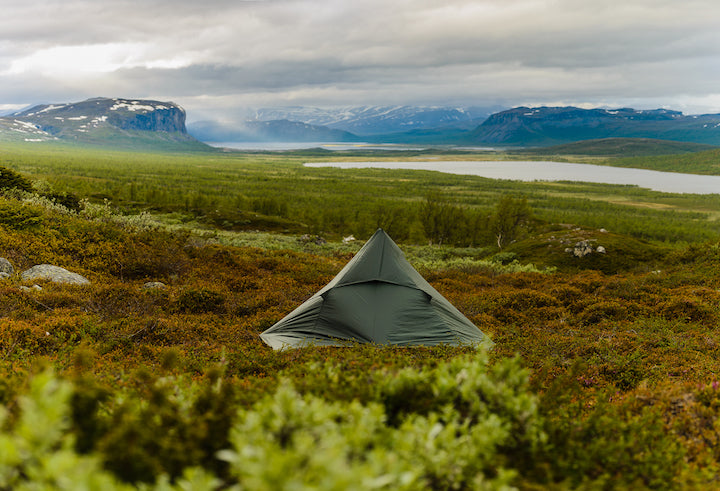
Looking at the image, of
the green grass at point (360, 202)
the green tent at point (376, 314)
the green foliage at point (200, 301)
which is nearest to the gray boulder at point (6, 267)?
the green foliage at point (200, 301)

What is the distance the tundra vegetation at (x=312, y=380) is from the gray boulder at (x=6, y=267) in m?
1.28

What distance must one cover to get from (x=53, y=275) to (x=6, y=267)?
1249mm

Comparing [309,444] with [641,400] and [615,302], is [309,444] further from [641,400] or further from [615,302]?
[615,302]

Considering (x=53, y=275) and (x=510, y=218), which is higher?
(x=510, y=218)

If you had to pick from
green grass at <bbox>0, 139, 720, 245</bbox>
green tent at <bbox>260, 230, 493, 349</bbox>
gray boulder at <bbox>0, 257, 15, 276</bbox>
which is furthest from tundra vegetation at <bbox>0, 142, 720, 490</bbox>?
green grass at <bbox>0, 139, 720, 245</bbox>

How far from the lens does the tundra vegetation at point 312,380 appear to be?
2414 mm

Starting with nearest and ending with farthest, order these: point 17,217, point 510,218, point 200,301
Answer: point 200,301, point 17,217, point 510,218

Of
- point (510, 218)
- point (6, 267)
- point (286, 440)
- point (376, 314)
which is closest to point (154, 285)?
point (6, 267)

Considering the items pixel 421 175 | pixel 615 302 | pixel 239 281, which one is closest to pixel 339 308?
pixel 239 281

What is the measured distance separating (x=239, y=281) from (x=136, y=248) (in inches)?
191

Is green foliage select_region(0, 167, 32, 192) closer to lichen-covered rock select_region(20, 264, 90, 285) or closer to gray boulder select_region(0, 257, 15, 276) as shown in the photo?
gray boulder select_region(0, 257, 15, 276)

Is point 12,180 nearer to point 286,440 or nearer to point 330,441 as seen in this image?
point 286,440

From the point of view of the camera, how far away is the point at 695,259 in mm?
22328

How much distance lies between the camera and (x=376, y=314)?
35.1ft
